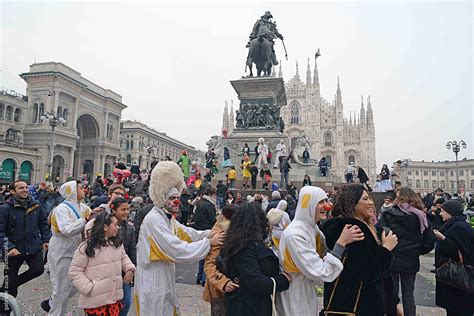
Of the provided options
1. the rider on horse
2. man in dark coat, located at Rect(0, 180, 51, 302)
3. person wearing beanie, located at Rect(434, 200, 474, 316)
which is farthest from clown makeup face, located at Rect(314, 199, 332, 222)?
the rider on horse

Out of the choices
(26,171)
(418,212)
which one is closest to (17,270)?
(418,212)

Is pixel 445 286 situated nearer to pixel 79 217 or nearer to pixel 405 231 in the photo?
pixel 405 231

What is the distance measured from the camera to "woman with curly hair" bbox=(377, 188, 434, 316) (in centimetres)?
379

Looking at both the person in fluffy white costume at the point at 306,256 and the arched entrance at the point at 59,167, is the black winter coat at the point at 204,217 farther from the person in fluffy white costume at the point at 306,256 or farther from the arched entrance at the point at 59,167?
the arched entrance at the point at 59,167

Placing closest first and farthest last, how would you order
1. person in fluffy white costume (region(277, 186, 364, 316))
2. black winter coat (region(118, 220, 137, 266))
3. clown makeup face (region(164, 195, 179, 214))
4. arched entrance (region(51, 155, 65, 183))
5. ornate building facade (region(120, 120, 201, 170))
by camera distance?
person in fluffy white costume (region(277, 186, 364, 316)) < clown makeup face (region(164, 195, 179, 214)) < black winter coat (region(118, 220, 137, 266)) < arched entrance (region(51, 155, 65, 183)) < ornate building facade (region(120, 120, 201, 170))

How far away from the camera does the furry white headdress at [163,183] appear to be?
3.04 meters

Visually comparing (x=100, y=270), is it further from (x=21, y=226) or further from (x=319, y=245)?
(x=319, y=245)

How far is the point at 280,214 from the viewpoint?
3.52 m

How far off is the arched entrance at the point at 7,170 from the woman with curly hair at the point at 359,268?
137 ft

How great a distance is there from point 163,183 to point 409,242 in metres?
3.10

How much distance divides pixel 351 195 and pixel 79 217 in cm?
343

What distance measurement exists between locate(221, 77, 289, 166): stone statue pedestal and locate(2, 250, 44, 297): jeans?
42.2ft

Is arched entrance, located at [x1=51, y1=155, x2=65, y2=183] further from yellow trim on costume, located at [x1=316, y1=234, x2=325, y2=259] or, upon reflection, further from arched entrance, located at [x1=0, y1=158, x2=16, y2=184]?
yellow trim on costume, located at [x1=316, y1=234, x2=325, y2=259]

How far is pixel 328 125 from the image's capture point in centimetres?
6581
